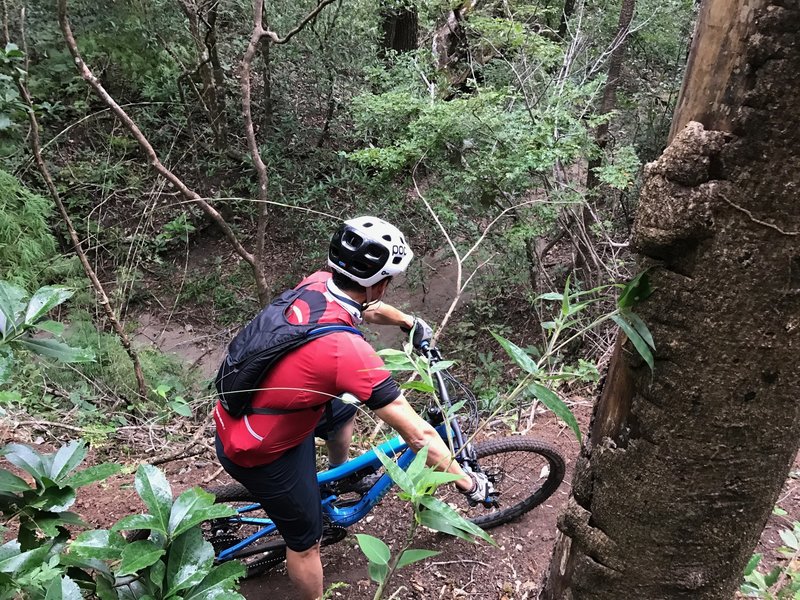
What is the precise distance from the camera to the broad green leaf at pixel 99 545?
1350 mm

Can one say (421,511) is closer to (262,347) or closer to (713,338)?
(713,338)

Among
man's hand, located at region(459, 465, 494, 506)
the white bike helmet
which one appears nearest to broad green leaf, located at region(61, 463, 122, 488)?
the white bike helmet

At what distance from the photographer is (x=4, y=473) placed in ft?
4.71

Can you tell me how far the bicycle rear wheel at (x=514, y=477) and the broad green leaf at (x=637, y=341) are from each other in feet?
6.48

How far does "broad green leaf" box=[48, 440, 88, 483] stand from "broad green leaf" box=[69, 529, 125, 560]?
243 mm

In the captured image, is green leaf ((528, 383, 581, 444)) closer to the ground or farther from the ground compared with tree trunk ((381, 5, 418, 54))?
closer to the ground

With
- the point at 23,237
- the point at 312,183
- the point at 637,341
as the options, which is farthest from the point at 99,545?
the point at 312,183

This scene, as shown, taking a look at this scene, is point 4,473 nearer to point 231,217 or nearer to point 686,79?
point 686,79

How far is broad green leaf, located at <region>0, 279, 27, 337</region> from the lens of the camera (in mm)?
1396

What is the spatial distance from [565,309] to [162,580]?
1.22 metres

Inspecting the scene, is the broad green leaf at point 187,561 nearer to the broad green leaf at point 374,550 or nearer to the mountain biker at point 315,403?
the broad green leaf at point 374,550

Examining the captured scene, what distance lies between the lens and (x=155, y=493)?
4.69 ft

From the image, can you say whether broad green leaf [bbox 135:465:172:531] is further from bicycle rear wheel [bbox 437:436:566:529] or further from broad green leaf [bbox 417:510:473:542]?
bicycle rear wheel [bbox 437:436:566:529]

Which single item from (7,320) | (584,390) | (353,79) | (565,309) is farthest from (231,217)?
(565,309)
